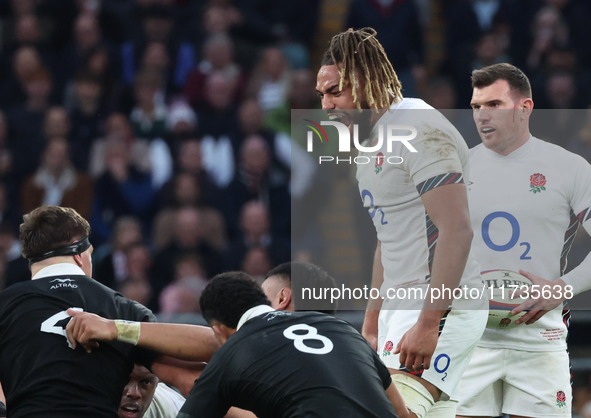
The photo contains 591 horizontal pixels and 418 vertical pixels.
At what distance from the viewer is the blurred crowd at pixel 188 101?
6.92 meters

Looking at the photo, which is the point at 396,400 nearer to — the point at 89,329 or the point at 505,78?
the point at 89,329

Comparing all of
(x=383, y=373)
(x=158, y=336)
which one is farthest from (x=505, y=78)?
(x=158, y=336)

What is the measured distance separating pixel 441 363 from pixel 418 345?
200mm

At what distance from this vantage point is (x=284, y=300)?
3.78 m

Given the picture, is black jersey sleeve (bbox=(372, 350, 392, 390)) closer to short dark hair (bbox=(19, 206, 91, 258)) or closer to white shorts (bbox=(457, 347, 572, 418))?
white shorts (bbox=(457, 347, 572, 418))

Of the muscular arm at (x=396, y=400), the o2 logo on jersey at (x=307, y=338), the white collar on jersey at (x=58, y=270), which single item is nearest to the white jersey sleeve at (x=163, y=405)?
the white collar on jersey at (x=58, y=270)

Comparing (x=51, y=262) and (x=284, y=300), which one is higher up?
(x=51, y=262)

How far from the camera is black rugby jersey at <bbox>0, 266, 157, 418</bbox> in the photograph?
3115 millimetres

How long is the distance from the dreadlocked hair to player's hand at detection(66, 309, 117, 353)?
4.41 feet

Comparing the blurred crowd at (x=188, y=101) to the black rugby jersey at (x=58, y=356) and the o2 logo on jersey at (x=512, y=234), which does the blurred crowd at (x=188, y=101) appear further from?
the black rugby jersey at (x=58, y=356)

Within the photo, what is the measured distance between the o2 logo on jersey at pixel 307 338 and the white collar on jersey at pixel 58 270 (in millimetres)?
1000

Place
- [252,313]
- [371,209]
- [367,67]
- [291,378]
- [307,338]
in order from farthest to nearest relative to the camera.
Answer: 1. [371,209]
2. [367,67]
3. [252,313]
4. [307,338]
5. [291,378]

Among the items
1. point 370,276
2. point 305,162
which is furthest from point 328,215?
point 370,276

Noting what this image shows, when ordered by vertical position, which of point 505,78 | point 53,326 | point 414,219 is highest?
point 505,78
